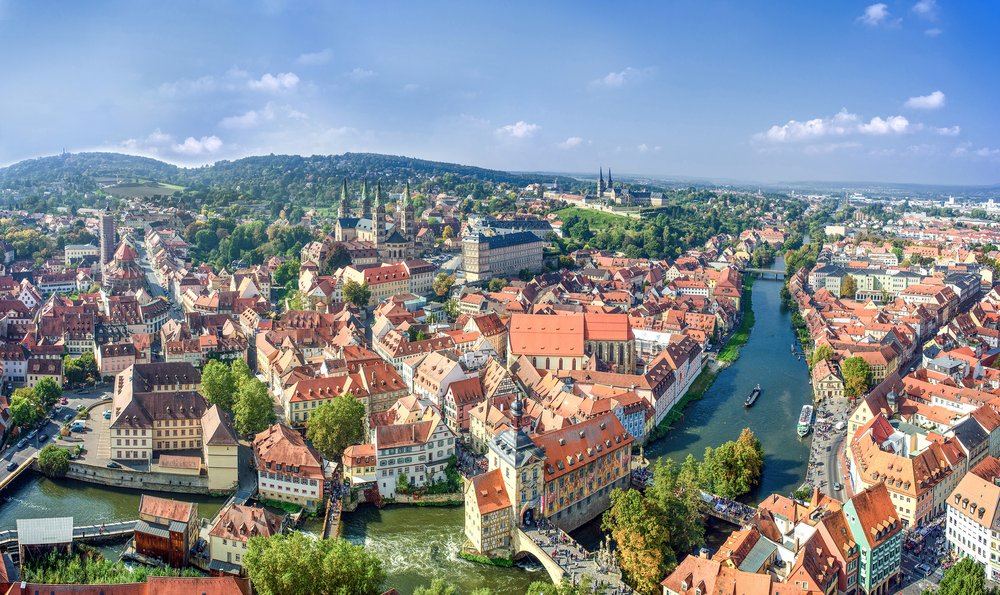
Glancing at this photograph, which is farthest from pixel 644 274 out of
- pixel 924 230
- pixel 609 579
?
pixel 924 230

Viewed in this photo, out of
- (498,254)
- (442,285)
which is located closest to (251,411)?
(442,285)

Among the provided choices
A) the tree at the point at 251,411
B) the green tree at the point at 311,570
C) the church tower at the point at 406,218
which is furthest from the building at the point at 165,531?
the church tower at the point at 406,218

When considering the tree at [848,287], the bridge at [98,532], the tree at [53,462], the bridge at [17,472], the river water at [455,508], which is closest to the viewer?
the river water at [455,508]

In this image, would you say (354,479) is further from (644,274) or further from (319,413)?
(644,274)

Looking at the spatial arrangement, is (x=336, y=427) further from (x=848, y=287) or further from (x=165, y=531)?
(x=848, y=287)

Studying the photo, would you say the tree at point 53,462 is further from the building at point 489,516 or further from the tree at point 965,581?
the tree at point 965,581

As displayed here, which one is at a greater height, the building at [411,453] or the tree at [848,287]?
the tree at [848,287]
